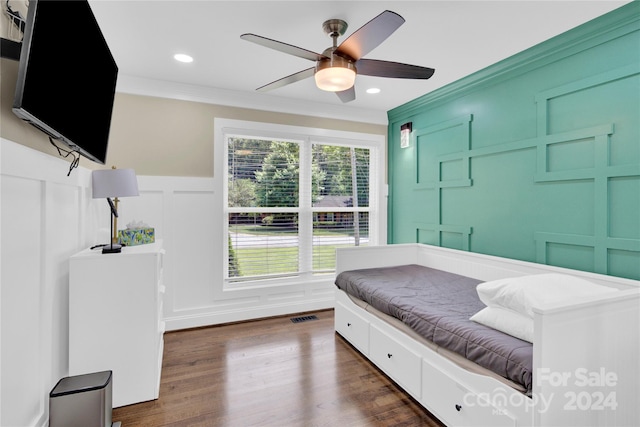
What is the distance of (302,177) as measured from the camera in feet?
12.8

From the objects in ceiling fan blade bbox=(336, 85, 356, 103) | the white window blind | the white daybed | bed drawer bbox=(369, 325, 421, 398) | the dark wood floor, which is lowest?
the dark wood floor

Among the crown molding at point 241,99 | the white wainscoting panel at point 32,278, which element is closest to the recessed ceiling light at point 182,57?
the crown molding at point 241,99

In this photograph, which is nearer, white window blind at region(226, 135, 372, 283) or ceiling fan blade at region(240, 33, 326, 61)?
ceiling fan blade at region(240, 33, 326, 61)

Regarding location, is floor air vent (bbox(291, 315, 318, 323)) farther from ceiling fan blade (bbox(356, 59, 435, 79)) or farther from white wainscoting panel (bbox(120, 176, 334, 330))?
ceiling fan blade (bbox(356, 59, 435, 79))

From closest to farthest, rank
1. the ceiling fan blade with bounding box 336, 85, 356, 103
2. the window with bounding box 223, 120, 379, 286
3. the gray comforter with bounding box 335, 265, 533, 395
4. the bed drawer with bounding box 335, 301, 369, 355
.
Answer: the gray comforter with bounding box 335, 265, 533, 395 → the ceiling fan blade with bounding box 336, 85, 356, 103 → the bed drawer with bounding box 335, 301, 369, 355 → the window with bounding box 223, 120, 379, 286

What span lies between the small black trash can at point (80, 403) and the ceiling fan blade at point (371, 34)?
2.30 m

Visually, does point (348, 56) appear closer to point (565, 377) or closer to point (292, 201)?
point (565, 377)

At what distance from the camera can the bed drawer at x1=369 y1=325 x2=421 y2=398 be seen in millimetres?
2029

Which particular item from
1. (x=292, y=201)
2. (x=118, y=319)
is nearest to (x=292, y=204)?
(x=292, y=201)

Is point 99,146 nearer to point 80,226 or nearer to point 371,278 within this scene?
point 80,226

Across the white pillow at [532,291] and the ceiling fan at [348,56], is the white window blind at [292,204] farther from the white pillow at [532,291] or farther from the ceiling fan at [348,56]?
the white pillow at [532,291]

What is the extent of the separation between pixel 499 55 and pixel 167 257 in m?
3.57

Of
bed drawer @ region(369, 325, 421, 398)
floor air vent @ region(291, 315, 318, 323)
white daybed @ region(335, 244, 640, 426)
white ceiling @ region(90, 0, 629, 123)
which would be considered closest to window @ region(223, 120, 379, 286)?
floor air vent @ region(291, 315, 318, 323)

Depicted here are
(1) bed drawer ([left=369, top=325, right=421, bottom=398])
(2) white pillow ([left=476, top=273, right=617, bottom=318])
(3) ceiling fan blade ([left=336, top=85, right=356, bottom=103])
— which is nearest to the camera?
(2) white pillow ([left=476, top=273, right=617, bottom=318])
